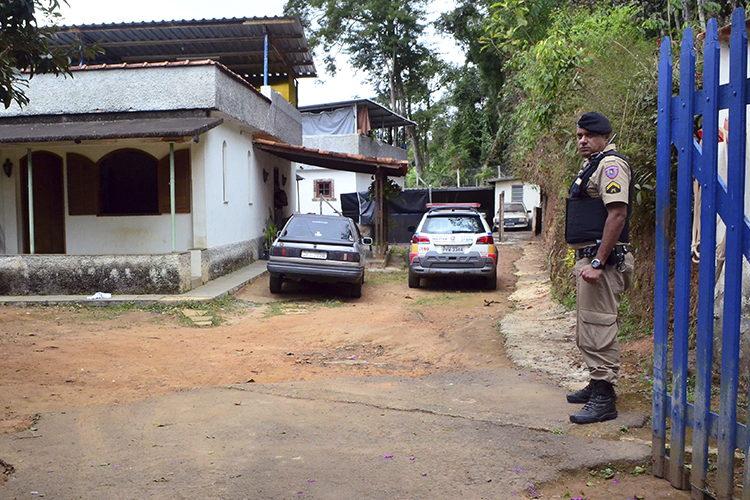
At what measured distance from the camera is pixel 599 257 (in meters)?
4.21

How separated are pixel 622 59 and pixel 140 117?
31.5ft

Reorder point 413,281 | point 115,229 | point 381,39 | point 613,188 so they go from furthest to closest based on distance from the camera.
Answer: point 381,39
point 115,229
point 413,281
point 613,188

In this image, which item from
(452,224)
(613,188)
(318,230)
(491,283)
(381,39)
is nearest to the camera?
(613,188)

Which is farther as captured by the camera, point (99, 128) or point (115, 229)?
point (115, 229)

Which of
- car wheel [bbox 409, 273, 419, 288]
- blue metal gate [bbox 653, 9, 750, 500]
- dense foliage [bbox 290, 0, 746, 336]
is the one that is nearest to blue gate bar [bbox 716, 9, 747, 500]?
blue metal gate [bbox 653, 9, 750, 500]

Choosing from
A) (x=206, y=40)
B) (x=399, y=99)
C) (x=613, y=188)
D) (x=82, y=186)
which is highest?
(x=399, y=99)

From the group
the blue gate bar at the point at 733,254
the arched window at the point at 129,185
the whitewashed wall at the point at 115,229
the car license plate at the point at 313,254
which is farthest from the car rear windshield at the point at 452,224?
the blue gate bar at the point at 733,254

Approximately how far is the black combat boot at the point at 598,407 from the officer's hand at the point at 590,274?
0.72m

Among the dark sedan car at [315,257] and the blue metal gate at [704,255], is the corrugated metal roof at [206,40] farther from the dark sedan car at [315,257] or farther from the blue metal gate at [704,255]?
the blue metal gate at [704,255]

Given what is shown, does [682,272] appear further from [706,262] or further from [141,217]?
[141,217]

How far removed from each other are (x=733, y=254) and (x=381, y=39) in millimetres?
38588

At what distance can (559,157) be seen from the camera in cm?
939

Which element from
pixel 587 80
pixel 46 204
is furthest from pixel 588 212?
pixel 46 204

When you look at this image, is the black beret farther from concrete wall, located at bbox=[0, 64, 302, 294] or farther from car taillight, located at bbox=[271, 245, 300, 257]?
concrete wall, located at bbox=[0, 64, 302, 294]
